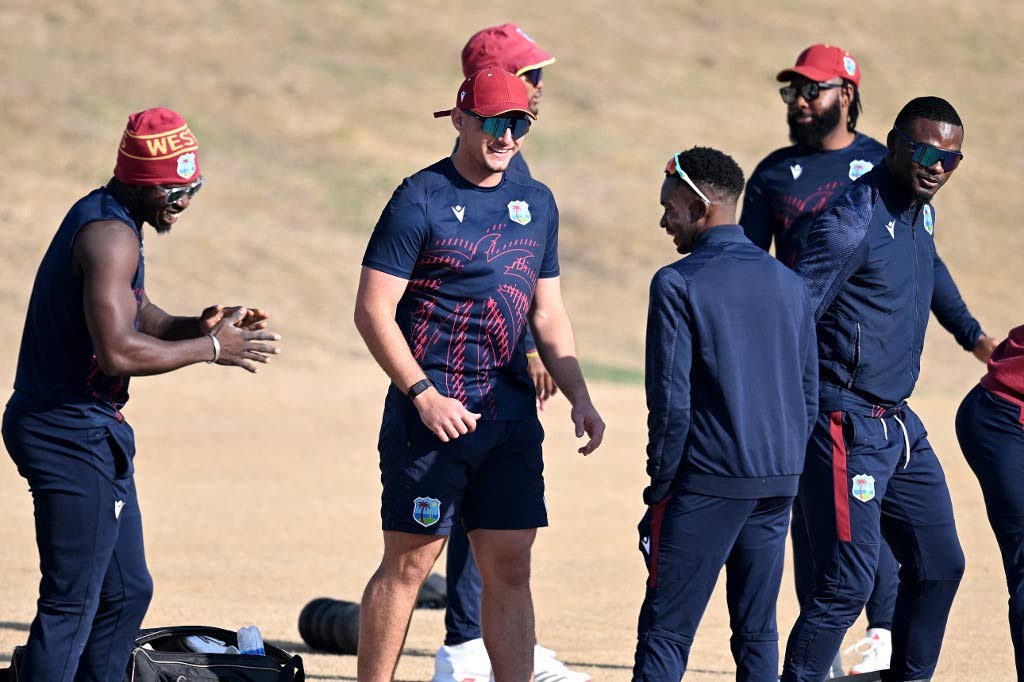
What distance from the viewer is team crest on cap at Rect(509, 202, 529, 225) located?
5688 mm

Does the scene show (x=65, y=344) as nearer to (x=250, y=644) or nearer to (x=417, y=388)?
(x=417, y=388)

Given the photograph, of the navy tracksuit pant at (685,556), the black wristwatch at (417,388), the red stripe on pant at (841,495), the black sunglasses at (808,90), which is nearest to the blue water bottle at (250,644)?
the black wristwatch at (417,388)

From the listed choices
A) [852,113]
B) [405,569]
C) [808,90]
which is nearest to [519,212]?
[405,569]

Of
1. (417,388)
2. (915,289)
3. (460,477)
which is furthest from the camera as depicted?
(915,289)

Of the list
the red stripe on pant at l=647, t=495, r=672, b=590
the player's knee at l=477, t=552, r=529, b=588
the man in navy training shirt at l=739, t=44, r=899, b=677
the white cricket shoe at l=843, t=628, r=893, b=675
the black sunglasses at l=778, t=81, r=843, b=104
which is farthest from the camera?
the black sunglasses at l=778, t=81, r=843, b=104

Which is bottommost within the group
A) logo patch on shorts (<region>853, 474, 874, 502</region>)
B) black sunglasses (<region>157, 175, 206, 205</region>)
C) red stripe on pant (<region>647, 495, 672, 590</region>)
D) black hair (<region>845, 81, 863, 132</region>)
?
red stripe on pant (<region>647, 495, 672, 590</region>)

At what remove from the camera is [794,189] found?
685cm

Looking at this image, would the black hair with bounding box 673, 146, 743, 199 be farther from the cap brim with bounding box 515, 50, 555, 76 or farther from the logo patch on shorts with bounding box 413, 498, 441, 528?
the cap brim with bounding box 515, 50, 555, 76

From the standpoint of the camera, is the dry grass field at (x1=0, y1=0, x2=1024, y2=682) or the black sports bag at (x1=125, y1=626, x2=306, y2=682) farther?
the dry grass field at (x1=0, y1=0, x2=1024, y2=682)

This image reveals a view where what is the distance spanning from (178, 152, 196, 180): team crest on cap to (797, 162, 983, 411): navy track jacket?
81.0 inches

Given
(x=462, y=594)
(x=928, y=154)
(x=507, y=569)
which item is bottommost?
(x=462, y=594)

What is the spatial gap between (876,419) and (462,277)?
1.53 metres

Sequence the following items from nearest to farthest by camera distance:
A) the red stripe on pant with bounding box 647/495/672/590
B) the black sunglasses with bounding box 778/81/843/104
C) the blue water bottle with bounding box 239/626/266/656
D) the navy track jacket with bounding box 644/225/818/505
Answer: the navy track jacket with bounding box 644/225/818/505 < the red stripe on pant with bounding box 647/495/672/590 < the blue water bottle with bounding box 239/626/266/656 < the black sunglasses with bounding box 778/81/843/104

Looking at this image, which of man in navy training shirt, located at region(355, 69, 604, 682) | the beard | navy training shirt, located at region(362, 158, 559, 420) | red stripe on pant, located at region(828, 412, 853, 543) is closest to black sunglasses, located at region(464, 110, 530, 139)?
man in navy training shirt, located at region(355, 69, 604, 682)
